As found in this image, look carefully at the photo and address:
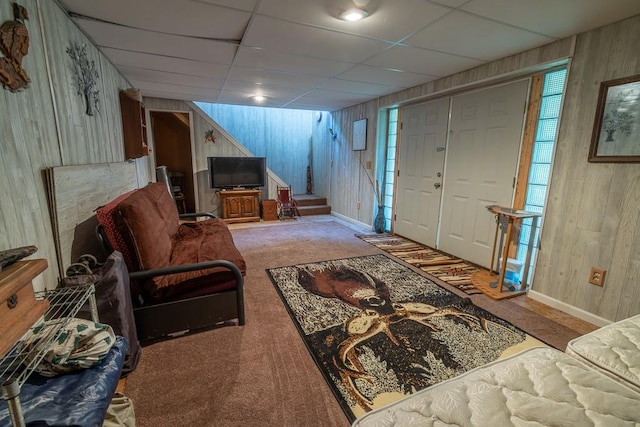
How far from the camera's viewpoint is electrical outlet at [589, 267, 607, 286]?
2.04 metres

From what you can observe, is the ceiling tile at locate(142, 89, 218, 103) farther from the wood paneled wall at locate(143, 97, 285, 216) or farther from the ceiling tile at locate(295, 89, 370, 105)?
the ceiling tile at locate(295, 89, 370, 105)

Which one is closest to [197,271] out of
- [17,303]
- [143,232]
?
[143,232]

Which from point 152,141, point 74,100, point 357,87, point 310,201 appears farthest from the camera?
point 310,201

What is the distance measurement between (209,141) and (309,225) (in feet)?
8.49

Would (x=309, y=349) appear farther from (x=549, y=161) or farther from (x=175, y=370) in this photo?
(x=549, y=161)

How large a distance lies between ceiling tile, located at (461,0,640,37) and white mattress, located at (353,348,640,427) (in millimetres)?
2002

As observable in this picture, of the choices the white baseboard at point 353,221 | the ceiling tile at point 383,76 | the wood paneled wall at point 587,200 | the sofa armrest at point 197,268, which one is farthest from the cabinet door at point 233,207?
the wood paneled wall at point 587,200

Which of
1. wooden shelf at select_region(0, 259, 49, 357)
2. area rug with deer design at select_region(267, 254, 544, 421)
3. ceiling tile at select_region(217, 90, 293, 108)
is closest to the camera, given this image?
wooden shelf at select_region(0, 259, 49, 357)

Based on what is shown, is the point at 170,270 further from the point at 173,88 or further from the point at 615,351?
the point at 173,88

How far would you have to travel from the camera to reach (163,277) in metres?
1.76

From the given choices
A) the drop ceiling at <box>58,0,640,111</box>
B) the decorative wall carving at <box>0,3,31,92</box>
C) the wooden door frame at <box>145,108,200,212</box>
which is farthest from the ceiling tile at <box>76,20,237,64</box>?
the wooden door frame at <box>145,108,200,212</box>

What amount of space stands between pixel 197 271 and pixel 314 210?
4.41 metres

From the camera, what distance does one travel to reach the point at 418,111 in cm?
382

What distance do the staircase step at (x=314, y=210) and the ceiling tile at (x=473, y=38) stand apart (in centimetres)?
411
